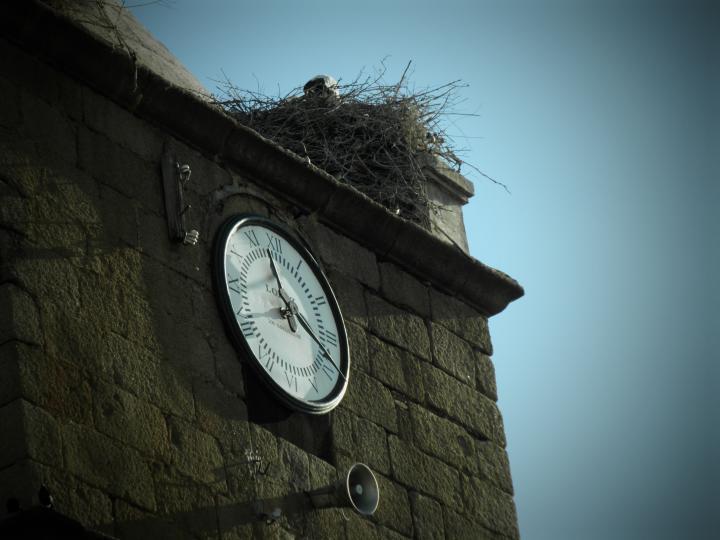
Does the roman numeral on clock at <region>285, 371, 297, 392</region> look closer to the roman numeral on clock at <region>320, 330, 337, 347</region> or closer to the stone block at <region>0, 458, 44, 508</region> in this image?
the roman numeral on clock at <region>320, 330, 337, 347</region>

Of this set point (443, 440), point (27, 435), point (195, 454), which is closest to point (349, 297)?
point (443, 440)

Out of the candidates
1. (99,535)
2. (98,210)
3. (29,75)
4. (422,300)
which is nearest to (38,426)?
(99,535)

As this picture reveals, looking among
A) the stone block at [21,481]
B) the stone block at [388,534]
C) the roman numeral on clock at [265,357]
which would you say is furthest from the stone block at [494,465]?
the stone block at [21,481]

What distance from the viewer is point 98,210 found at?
6.50 m

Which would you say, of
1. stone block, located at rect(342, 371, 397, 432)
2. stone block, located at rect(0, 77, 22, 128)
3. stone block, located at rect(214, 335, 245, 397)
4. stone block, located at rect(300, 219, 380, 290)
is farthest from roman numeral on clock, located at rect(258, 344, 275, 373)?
stone block, located at rect(0, 77, 22, 128)

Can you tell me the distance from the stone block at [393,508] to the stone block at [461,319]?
1.13m

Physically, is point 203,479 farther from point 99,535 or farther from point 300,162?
point 300,162

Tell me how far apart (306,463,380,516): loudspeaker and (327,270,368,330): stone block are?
1.07 meters

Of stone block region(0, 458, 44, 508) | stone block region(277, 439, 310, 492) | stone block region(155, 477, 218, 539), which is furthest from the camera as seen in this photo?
stone block region(277, 439, 310, 492)

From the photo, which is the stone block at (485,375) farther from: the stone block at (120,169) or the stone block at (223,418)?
the stone block at (120,169)

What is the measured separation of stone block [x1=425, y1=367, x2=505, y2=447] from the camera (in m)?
7.80

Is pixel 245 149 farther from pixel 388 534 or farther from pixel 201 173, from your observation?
pixel 388 534

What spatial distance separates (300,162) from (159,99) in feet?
2.61

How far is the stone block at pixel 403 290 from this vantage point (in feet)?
26.1
